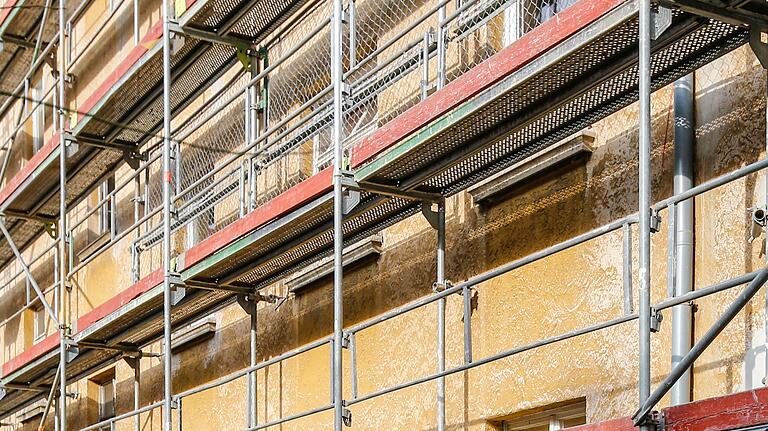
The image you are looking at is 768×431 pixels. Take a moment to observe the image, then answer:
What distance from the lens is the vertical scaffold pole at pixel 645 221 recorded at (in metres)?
6.75

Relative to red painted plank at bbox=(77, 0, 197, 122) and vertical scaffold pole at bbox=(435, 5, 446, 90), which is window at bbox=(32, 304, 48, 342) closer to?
red painted plank at bbox=(77, 0, 197, 122)

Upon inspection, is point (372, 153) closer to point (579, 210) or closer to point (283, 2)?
point (579, 210)

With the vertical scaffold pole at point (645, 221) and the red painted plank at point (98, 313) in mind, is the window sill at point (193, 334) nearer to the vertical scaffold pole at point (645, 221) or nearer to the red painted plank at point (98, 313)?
the red painted plank at point (98, 313)

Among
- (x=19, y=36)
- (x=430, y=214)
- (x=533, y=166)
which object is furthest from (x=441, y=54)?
(x=19, y=36)

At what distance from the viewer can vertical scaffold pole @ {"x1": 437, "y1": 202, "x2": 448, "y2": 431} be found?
9898 millimetres

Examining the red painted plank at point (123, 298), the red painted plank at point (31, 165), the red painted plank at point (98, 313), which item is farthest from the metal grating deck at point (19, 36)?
the red painted plank at point (123, 298)

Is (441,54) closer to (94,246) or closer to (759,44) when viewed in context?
(759,44)

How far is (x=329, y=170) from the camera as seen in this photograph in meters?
10.1

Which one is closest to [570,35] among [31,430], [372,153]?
[372,153]

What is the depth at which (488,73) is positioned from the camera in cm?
845

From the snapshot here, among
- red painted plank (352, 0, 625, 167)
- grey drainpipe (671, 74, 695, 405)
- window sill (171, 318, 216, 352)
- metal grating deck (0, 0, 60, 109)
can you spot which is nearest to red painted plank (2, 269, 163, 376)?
window sill (171, 318, 216, 352)

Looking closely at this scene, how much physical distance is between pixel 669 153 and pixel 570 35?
38.9 inches

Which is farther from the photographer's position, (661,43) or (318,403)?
(318,403)

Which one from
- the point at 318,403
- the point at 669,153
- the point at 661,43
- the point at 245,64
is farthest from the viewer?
the point at 245,64
